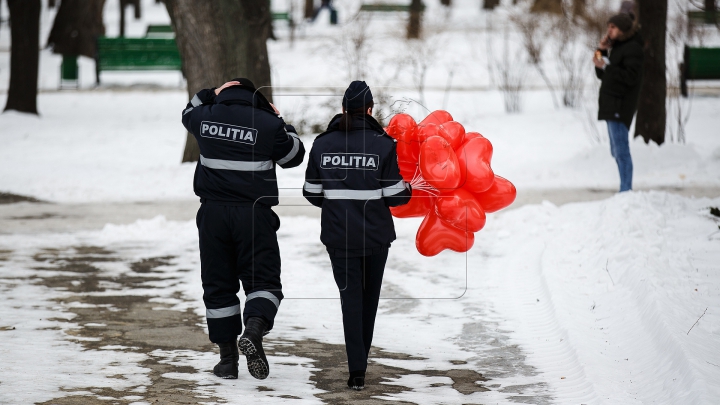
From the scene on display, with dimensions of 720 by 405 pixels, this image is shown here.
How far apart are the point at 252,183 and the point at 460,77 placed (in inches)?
785

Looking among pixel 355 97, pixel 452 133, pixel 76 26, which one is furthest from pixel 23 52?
pixel 355 97

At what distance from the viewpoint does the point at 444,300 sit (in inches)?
289

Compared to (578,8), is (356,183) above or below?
below

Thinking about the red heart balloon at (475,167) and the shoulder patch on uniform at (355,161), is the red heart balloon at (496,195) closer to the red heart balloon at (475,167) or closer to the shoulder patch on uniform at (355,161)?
Result: the red heart balloon at (475,167)

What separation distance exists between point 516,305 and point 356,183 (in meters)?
2.57

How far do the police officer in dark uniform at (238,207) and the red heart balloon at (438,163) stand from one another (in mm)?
818

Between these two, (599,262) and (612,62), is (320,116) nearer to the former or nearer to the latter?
(612,62)

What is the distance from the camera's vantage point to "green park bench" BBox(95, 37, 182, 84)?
25281mm

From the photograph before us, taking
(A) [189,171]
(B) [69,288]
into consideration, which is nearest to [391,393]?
(B) [69,288]

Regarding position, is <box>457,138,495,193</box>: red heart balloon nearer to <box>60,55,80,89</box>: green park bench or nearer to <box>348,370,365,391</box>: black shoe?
<box>348,370,365,391</box>: black shoe

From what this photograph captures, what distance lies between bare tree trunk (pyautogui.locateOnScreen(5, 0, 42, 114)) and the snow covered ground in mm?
5142

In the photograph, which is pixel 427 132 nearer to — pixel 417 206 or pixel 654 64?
pixel 417 206

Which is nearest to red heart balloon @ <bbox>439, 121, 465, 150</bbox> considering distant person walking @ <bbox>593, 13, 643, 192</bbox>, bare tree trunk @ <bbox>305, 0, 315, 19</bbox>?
distant person walking @ <bbox>593, 13, 643, 192</bbox>

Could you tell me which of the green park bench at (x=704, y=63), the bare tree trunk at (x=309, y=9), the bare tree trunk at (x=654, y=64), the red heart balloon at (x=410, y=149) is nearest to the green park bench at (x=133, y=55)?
the green park bench at (x=704, y=63)
